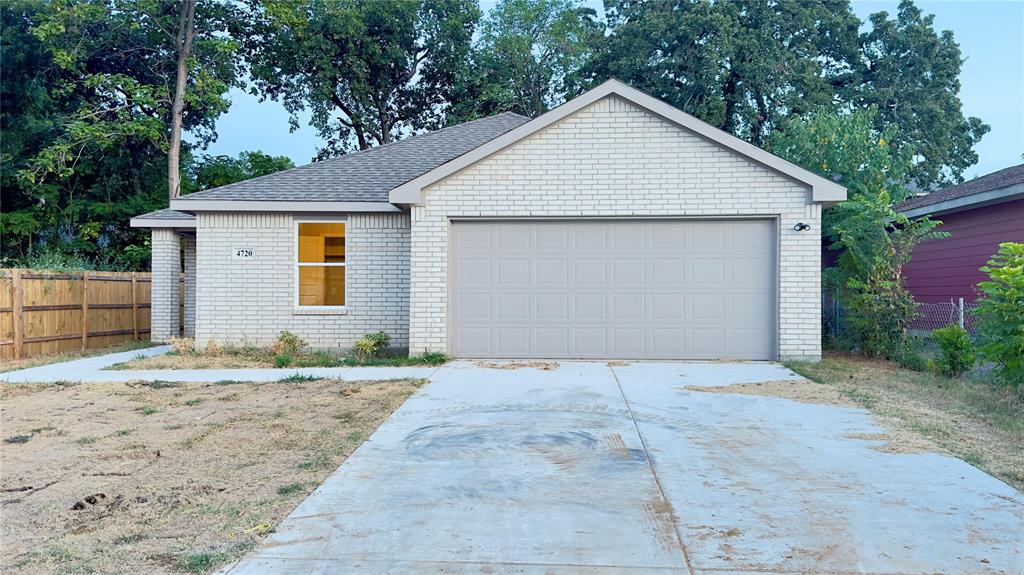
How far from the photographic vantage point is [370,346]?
12062 mm

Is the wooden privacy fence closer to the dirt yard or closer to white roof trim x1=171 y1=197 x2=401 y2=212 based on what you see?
white roof trim x1=171 y1=197 x2=401 y2=212

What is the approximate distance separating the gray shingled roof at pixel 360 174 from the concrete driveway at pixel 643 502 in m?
6.97

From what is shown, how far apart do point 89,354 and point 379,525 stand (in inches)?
483

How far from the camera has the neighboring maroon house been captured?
13.3m

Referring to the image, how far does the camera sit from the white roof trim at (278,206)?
41.8ft

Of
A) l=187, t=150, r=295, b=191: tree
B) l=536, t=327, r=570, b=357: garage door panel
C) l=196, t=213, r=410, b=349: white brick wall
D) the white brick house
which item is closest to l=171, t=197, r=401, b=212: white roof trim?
l=196, t=213, r=410, b=349: white brick wall

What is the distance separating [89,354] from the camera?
13938 millimetres

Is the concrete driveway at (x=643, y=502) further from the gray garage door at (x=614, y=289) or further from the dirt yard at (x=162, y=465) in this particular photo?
the gray garage door at (x=614, y=289)

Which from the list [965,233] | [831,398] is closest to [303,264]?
[831,398]

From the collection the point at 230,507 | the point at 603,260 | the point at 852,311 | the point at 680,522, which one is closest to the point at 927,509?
the point at 680,522

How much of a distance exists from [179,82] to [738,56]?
70.8 ft

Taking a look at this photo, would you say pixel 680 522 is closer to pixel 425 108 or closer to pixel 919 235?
pixel 919 235

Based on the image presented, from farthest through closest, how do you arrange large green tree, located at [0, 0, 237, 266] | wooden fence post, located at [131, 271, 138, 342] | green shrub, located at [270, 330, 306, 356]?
large green tree, located at [0, 0, 237, 266] → wooden fence post, located at [131, 271, 138, 342] → green shrub, located at [270, 330, 306, 356]

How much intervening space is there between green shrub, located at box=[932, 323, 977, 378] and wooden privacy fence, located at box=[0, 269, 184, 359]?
51.1ft
